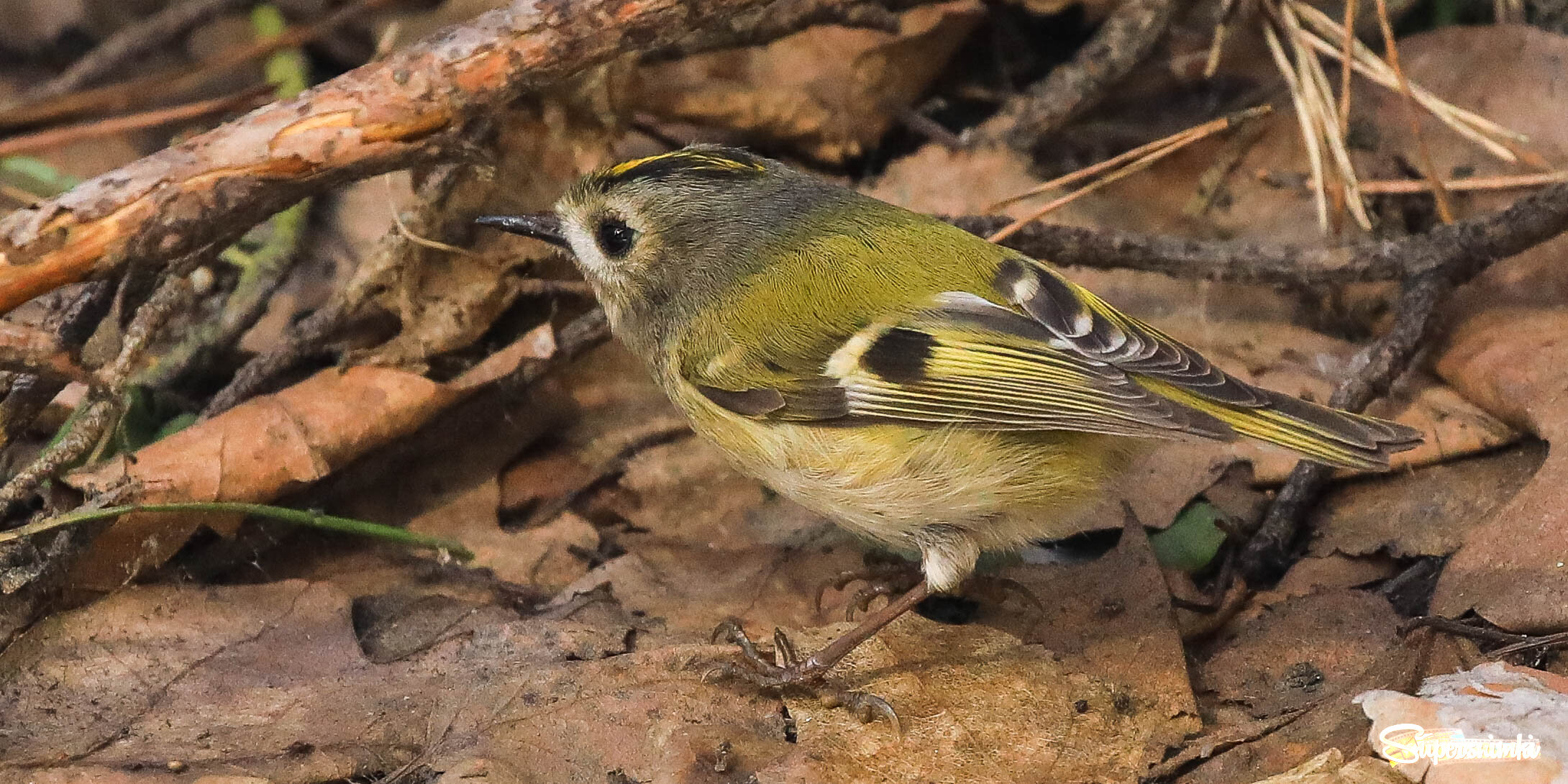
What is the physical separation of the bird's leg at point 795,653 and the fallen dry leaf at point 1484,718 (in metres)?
0.77

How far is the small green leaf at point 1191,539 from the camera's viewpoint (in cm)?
241

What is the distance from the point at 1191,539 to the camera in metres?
2.44

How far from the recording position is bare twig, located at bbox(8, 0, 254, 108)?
353cm

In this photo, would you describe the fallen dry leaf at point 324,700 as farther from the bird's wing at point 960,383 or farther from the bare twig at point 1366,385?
the bare twig at point 1366,385

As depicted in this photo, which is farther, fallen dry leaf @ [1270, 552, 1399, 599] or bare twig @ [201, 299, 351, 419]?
bare twig @ [201, 299, 351, 419]

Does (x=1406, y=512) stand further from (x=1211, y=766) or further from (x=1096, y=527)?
(x=1211, y=766)

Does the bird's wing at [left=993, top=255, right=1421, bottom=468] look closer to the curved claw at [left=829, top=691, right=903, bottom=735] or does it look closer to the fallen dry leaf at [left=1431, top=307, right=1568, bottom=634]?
the fallen dry leaf at [left=1431, top=307, right=1568, bottom=634]

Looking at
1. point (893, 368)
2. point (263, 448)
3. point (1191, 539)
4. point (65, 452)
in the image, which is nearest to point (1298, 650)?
point (1191, 539)

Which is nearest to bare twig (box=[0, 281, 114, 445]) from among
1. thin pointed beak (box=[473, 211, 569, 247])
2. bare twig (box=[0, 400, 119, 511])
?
bare twig (box=[0, 400, 119, 511])

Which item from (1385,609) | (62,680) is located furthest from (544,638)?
(1385,609)

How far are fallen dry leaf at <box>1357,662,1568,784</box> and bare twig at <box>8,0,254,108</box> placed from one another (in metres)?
3.50

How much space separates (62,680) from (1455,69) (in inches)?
128

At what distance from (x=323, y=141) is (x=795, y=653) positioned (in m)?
1.16

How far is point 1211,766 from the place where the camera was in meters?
1.91
